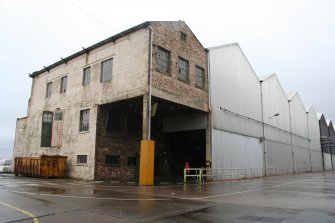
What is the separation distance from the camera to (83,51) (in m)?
27.6

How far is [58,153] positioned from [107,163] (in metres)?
6.31

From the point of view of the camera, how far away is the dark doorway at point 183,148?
32.6 meters

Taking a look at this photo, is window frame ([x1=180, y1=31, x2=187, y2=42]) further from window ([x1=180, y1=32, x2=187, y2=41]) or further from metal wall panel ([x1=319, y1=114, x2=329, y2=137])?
metal wall panel ([x1=319, y1=114, x2=329, y2=137])

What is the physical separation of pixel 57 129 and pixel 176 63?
42.9ft

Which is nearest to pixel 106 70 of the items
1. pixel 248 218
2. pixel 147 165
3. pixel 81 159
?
pixel 81 159

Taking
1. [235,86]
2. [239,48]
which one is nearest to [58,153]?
[235,86]

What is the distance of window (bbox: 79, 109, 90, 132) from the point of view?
25.8m

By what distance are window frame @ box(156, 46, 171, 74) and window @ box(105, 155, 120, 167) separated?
8260 millimetres

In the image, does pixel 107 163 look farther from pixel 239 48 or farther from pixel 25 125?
pixel 239 48

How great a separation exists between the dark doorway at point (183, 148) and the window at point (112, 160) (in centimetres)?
765

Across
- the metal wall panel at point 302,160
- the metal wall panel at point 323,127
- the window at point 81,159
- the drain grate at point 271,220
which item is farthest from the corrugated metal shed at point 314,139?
the drain grate at point 271,220

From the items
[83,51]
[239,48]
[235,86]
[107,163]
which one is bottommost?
[107,163]

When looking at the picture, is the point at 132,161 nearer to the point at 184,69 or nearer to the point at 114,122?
the point at 114,122

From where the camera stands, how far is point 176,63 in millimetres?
23859
